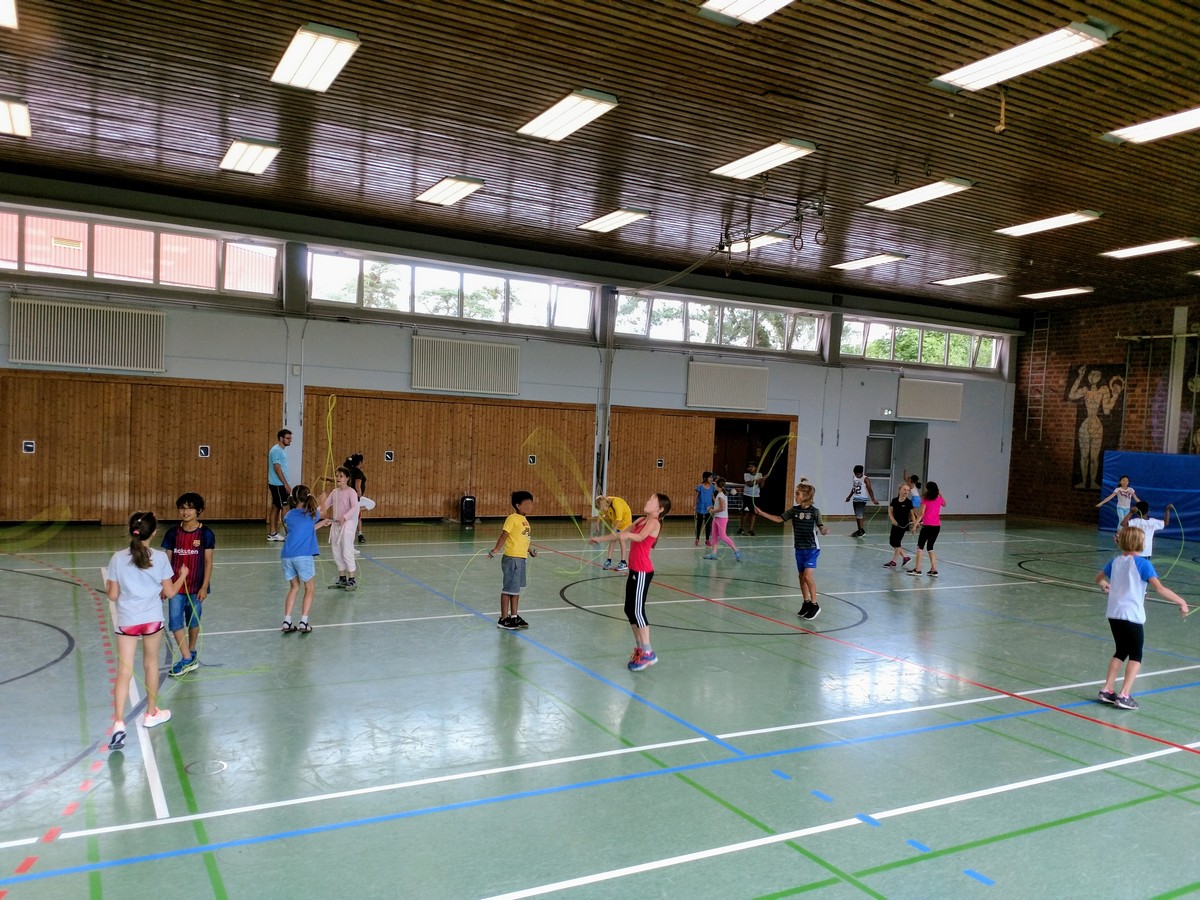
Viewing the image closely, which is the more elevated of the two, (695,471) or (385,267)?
(385,267)

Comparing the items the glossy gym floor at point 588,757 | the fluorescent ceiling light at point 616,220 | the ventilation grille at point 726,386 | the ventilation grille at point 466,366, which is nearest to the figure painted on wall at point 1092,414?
the ventilation grille at point 726,386

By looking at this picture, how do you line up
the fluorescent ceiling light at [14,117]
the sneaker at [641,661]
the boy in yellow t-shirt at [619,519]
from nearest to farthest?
the sneaker at [641,661], the boy in yellow t-shirt at [619,519], the fluorescent ceiling light at [14,117]

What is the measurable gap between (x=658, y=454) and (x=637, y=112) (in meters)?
13.2

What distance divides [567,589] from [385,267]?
11123mm

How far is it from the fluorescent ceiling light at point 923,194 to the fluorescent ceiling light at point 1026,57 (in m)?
3.98

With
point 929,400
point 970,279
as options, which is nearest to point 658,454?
point 970,279

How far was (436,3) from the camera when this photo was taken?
8.80 metres

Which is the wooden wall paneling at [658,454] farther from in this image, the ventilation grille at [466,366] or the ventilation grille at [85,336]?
the ventilation grille at [85,336]

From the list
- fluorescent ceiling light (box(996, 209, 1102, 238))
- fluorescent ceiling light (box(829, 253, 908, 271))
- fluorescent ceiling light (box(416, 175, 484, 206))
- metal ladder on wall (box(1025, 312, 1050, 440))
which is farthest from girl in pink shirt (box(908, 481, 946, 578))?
metal ladder on wall (box(1025, 312, 1050, 440))

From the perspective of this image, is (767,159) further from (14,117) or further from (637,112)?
(14,117)

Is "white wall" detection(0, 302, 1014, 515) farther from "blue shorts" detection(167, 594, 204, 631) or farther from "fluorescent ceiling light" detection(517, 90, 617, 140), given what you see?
"blue shorts" detection(167, 594, 204, 631)

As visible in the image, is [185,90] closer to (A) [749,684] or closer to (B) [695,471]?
(A) [749,684]

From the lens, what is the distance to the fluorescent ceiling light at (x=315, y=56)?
9484mm

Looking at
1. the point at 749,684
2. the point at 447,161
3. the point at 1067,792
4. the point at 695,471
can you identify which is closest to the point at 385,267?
the point at 447,161
